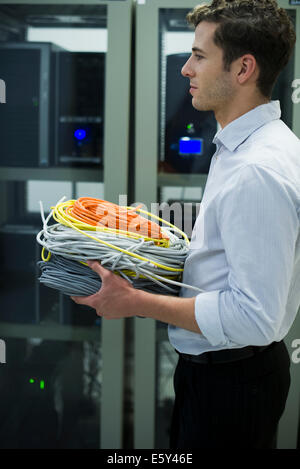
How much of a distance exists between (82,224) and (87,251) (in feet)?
0.23

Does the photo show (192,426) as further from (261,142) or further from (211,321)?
(261,142)

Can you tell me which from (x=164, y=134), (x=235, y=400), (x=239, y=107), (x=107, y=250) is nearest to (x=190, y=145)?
(x=164, y=134)

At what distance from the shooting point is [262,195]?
2.59 ft

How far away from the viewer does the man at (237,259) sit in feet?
2.62

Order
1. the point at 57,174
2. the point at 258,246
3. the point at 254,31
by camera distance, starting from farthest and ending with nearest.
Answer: the point at 57,174
the point at 254,31
the point at 258,246

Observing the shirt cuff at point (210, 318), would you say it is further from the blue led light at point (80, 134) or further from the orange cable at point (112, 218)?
the blue led light at point (80, 134)

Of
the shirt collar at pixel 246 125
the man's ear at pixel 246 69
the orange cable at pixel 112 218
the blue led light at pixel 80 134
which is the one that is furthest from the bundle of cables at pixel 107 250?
the blue led light at pixel 80 134

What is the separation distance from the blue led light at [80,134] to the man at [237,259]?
0.75 m

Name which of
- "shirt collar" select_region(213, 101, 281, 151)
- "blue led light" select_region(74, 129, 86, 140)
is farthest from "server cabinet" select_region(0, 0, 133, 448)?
"shirt collar" select_region(213, 101, 281, 151)

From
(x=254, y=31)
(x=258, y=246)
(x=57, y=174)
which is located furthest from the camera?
(x=57, y=174)

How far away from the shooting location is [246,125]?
0.95 meters

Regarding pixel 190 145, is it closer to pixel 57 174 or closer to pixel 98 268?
pixel 57 174

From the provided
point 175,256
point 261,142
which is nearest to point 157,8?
point 261,142

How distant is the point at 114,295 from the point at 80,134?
36.7 inches
